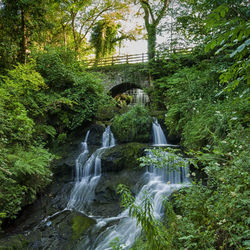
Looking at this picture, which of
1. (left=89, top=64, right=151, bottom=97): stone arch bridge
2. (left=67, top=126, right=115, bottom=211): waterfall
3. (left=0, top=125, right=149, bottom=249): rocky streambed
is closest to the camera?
(left=0, top=125, right=149, bottom=249): rocky streambed

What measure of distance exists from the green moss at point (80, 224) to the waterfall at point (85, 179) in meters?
0.66

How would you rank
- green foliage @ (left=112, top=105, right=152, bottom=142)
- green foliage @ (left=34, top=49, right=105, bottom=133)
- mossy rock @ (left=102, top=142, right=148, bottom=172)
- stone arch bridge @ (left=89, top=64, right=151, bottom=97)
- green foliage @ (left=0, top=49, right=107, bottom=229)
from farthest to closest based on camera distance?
stone arch bridge @ (left=89, top=64, right=151, bottom=97) < green foliage @ (left=34, top=49, right=105, bottom=133) < green foliage @ (left=112, top=105, right=152, bottom=142) < mossy rock @ (left=102, top=142, right=148, bottom=172) < green foliage @ (left=0, top=49, right=107, bottom=229)

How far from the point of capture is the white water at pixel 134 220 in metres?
4.25

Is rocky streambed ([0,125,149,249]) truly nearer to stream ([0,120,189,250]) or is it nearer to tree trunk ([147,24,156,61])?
stream ([0,120,189,250])

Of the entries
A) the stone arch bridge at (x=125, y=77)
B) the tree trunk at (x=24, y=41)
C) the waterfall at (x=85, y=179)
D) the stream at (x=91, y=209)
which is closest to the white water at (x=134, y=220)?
the stream at (x=91, y=209)

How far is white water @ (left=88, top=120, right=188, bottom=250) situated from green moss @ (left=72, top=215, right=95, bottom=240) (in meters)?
0.30

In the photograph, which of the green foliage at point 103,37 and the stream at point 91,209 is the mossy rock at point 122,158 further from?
the green foliage at point 103,37

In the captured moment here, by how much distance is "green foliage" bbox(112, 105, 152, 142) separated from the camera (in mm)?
9242

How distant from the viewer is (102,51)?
18781mm

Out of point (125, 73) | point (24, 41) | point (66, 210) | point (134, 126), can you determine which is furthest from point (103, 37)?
point (66, 210)

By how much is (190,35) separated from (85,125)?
7955mm

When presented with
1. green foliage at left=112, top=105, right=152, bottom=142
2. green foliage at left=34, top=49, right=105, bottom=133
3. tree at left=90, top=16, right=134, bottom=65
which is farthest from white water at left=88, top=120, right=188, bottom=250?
tree at left=90, top=16, right=134, bottom=65

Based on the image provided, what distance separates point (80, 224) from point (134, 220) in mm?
1622

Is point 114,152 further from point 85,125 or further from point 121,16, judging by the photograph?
point 121,16
